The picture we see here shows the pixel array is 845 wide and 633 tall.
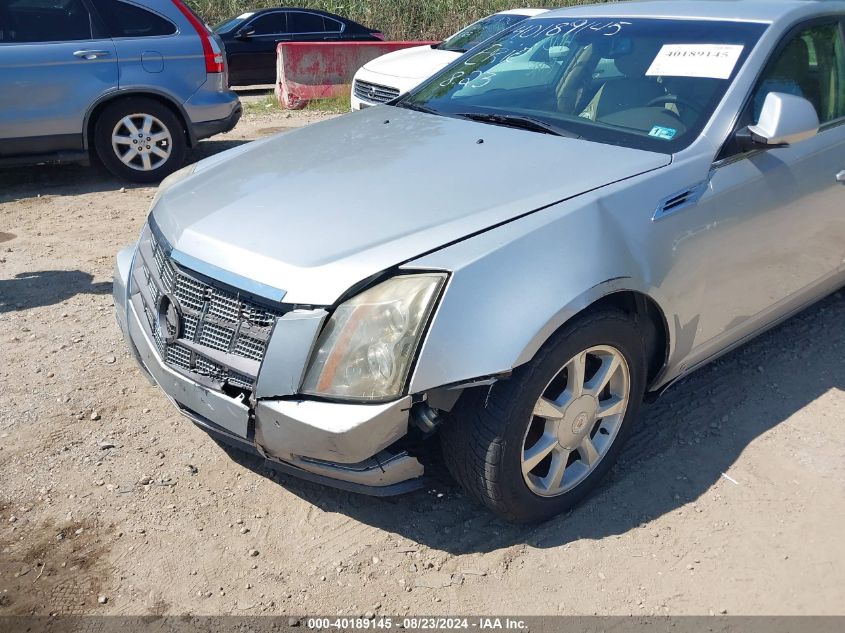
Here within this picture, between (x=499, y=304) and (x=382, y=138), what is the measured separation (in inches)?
51.7

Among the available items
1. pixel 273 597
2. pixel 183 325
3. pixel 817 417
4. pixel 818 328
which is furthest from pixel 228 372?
pixel 818 328

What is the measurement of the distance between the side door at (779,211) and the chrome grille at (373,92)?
537 cm

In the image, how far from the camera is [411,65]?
8781mm

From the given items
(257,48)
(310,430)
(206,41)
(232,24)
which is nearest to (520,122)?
(310,430)

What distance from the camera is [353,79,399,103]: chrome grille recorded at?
8461 millimetres

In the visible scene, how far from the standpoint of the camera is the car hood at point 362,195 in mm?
2467

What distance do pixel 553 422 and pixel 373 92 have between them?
6.69m

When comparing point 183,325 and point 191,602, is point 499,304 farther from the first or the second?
point 191,602

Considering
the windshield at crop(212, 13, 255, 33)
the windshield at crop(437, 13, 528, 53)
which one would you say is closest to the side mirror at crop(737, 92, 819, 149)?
the windshield at crop(437, 13, 528, 53)

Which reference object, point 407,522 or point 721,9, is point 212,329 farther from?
point 721,9

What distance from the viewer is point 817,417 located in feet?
11.7

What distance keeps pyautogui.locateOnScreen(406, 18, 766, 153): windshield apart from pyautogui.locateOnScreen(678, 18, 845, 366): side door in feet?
0.63

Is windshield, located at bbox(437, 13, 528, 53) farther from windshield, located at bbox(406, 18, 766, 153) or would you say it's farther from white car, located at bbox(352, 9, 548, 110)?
windshield, located at bbox(406, 18, 766, 153)

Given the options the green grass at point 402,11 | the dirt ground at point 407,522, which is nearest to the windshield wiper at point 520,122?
the dirt ground at point 407,522
